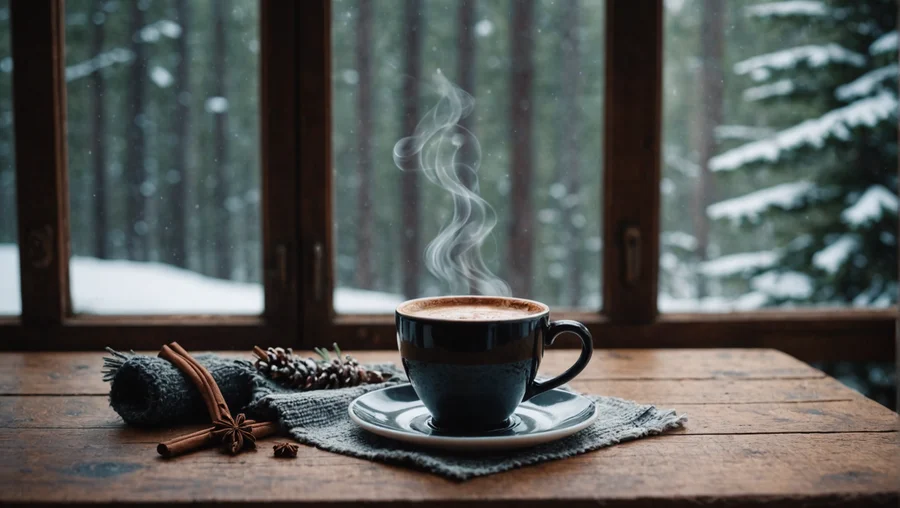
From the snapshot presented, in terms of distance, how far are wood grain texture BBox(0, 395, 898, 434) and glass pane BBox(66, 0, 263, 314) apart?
0.41 meters

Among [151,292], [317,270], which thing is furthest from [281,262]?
[151,292]

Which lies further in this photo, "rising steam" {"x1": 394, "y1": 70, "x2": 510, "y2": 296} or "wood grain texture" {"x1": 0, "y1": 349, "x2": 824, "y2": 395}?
"rising steam" {"x1": 394, "y1": 70, "x2": 510, "y2": 296}

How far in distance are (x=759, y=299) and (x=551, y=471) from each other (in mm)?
922

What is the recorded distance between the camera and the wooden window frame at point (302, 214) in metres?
1.35

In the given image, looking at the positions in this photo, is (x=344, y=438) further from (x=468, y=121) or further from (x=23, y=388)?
(x=468, y=121)

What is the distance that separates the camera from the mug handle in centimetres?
85

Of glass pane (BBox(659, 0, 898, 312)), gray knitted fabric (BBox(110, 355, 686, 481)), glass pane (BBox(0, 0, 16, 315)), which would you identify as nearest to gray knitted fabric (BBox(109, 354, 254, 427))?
gray knitted fabric (BBox(110, 355, 686, 481))

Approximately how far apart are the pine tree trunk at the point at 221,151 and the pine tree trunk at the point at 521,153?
20.9 inches

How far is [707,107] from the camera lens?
1445 millimetres

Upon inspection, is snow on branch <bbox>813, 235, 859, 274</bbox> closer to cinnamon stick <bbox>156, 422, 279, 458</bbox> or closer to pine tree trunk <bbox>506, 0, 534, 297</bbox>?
pine tree trunk <bbox>506, 0, 534, 297</bbox>

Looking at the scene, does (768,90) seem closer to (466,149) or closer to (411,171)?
(466,149)

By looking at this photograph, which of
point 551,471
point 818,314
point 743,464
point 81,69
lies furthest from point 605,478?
point 81,69

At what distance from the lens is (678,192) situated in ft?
4.76

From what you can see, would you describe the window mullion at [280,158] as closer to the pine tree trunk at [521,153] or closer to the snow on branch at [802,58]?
the pine tree trunk at [521,153]
